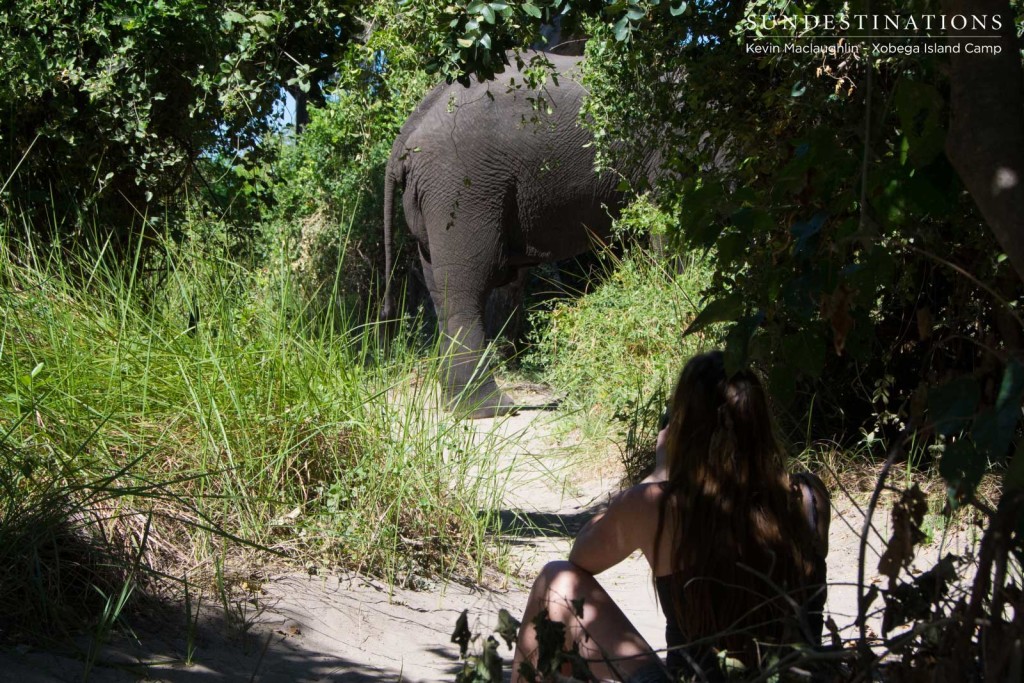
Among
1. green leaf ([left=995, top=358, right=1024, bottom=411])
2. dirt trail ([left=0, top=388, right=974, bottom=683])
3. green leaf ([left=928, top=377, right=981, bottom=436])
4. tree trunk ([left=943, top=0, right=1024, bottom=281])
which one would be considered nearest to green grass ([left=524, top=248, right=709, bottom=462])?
dirt trail ([left=0, top=388, right=974, bottom=683])

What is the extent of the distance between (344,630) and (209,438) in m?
0.85

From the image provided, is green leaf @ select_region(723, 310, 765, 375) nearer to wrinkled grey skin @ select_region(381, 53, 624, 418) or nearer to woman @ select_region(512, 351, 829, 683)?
woman @ select_region(512, 351, 829, 683)

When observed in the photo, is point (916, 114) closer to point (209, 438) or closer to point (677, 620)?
point (677, 620)

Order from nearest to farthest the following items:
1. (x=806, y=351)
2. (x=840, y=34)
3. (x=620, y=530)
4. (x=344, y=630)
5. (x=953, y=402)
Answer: (x=953, y=402) < (x=806, y=351) < (x=620, y=530) < (x=344, y=630) < (x=840, y=34)

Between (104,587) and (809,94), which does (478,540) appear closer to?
(104,587)

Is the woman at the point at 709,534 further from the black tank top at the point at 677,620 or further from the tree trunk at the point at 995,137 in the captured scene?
the tree trunk at the point at 995,137

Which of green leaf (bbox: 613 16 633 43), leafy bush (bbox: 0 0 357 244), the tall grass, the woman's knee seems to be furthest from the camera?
leafy bush (bbox: 0 0 357 244)

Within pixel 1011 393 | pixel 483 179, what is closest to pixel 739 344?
pixel 1011 393

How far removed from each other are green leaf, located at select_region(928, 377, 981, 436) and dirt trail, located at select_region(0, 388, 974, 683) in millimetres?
1142

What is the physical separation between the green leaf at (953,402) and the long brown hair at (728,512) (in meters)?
0.98

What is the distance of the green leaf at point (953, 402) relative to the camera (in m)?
1.41

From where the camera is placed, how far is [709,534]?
8.06 feet

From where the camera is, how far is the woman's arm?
8.52 ft

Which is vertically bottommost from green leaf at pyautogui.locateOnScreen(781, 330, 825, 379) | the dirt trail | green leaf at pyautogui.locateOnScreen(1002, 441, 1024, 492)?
the dirt trail
